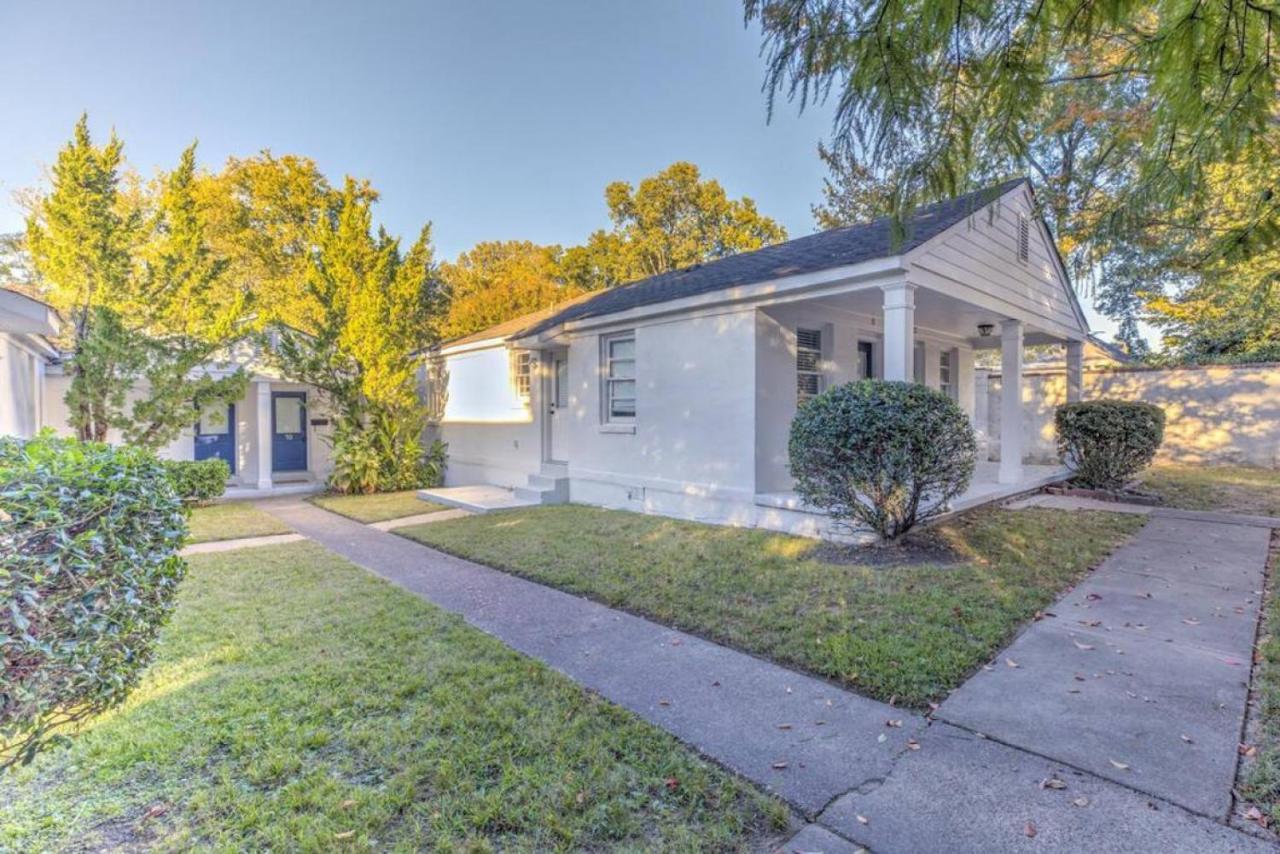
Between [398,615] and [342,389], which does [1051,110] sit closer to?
[398,615]

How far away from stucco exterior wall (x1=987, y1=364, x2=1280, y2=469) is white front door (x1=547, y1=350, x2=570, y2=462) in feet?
35.6

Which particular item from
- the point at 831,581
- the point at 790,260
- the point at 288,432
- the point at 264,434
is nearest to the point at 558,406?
the point at 790,260

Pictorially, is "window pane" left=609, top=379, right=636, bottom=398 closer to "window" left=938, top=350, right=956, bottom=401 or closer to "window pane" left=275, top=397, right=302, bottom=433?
"window" left=938, top=350, right=956, bottom=401

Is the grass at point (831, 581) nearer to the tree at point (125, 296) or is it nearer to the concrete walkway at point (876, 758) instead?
the concrete walkway at point (876, 758)

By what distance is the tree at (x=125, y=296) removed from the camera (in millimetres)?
8914

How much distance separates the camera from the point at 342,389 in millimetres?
12594

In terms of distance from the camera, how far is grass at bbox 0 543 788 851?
2248mm

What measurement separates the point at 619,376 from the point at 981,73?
23.5 feet

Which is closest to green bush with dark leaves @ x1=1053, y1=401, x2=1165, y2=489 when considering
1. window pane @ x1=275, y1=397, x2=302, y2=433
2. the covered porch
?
the covered porch

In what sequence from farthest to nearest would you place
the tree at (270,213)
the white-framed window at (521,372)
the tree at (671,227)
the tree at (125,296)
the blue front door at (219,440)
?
the tree at (671,227), the tree at (270,213), the blue front door at (219,440), the white-framed window at (521,372), the tree at (125,296)

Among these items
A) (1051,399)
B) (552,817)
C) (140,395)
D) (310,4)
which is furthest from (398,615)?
(1051,399)

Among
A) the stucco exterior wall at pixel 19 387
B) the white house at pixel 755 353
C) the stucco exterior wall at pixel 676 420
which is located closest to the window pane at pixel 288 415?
the stucco exterior wall at pixel 19 387

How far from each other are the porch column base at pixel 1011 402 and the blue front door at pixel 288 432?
49.7 ft

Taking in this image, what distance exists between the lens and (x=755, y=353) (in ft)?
26.0
